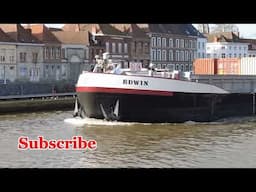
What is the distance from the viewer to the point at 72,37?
85.3ft

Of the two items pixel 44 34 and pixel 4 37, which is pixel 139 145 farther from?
pixel 44 34

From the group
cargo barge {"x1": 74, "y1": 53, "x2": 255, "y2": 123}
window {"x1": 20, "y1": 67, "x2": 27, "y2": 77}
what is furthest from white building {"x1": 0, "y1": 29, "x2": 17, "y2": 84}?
cargo barge {"x1": 74, "y1": 53, "x2": 255, "y2": 123}

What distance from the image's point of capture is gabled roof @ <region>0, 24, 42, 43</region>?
75.8 ft

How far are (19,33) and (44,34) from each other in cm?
141

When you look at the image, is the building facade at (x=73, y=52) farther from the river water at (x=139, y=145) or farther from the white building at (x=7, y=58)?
the river water at (x=139, y=145)

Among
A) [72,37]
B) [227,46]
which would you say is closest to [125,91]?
[72,37]

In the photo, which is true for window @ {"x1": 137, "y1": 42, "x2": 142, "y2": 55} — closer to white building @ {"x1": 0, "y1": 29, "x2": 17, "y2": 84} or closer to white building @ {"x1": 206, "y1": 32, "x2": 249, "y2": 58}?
white building @ {"x1": 206, "y1": 32, "x2": 249, "y2": 58}

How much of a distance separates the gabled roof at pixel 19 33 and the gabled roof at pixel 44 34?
14.6 inches

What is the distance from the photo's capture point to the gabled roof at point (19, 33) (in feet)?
75.8

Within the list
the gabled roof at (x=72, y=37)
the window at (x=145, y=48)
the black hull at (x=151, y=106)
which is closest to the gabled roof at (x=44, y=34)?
the gabled roof at (x=72, y=37)

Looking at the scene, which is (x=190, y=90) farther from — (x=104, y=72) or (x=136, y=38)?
(x=136, y=38)

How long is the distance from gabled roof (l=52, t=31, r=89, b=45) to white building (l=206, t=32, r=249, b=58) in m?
11.6

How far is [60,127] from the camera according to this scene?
10.2m
